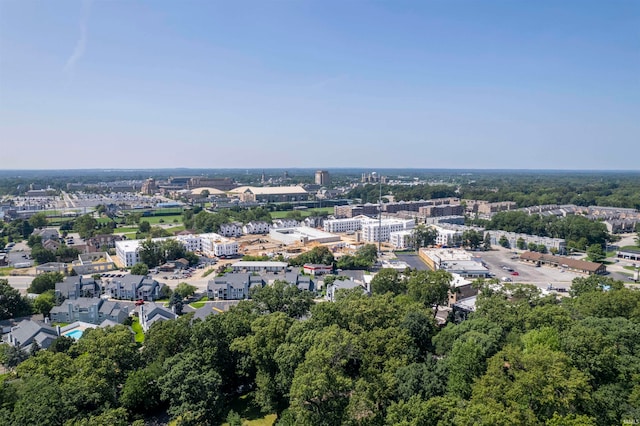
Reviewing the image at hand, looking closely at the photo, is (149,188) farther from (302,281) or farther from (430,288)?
(430,288)

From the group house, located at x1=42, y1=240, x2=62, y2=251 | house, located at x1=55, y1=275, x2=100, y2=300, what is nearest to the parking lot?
house, located at x1=55, y1=275, x2=100, y2=300

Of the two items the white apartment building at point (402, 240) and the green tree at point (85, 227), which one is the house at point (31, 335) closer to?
the green tree at point (85, 227)

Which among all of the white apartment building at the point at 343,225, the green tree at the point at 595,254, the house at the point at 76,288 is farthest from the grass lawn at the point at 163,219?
the green tree at the point at 595,254

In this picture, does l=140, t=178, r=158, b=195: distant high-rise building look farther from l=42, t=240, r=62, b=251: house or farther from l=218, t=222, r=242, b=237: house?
l=42, t=240, r=62, b=251: house

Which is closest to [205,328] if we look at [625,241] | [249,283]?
[249,283]

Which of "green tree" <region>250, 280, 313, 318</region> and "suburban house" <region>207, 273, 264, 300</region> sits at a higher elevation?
"green tree" <region>250, 280, 313, 318</region>
